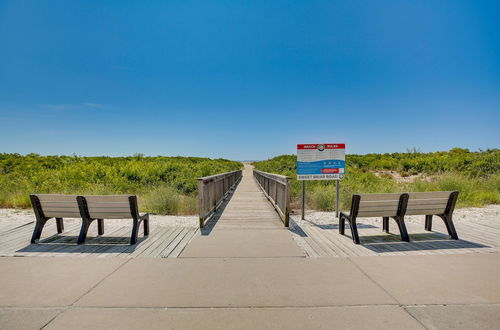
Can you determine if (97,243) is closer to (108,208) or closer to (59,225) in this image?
(108,208)

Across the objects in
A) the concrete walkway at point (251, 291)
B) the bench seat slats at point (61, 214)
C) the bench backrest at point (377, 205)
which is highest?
the bench backrest at point (377, 205)

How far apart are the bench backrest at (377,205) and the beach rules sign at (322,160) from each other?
208 centimetres

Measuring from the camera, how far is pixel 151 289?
117 inches

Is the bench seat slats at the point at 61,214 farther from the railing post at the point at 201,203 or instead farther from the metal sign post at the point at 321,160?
the metal sign post at the point at 321,160

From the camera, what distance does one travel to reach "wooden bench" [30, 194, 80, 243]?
462 cm

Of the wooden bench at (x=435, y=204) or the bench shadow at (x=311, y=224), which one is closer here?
the wooden bench at (x=435, y=204)

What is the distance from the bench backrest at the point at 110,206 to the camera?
182 inches

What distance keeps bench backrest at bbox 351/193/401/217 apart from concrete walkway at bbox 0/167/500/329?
0.97 metres

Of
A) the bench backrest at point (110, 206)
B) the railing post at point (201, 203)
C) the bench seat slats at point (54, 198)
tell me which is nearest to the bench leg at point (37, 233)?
the bench seat slats at point (54, 198)

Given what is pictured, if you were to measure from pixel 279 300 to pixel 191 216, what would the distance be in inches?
204

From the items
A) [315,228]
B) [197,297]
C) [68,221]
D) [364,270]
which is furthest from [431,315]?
[68,221]

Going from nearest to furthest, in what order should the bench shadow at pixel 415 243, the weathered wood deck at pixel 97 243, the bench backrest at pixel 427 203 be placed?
1. the weathered wood deck at pixel 97 243
2. the bench shadow at pixel 415 243
3. the bench backrest at pixel 427 203

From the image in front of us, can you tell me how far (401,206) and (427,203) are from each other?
0.62 m

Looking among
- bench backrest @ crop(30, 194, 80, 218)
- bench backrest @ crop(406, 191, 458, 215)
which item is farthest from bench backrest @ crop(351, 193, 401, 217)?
bench backrest @ crop(30, 194, 80, 218)
